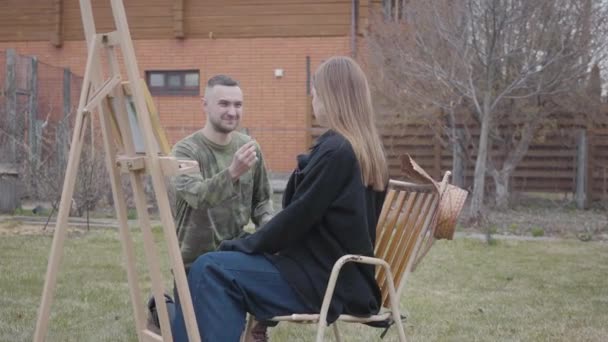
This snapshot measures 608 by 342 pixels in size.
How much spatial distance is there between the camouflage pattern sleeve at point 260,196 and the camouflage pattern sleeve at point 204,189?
1.53 ft

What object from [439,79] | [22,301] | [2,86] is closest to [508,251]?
[439,79]

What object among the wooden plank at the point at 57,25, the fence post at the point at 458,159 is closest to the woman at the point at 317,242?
the fence post at the point at 458,159

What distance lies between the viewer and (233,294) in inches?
129

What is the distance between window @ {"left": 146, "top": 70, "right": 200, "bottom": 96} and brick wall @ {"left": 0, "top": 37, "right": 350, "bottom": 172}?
0.18m

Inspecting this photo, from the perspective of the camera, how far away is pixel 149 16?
17.8 meters

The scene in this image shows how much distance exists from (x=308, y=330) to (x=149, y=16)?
1355 centimetres

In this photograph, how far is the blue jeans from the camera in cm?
324

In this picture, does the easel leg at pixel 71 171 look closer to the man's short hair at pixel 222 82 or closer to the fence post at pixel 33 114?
the man's short hair at pixel 222 82

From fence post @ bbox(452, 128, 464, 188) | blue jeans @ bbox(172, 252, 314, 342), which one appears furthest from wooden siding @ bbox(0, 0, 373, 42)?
blue jeans @ bbox(172, 252, 314, 342)

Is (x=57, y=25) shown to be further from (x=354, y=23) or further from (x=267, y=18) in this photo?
(x=354, y=23)

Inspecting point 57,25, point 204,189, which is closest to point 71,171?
point 204,189

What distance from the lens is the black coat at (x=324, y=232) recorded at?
3.30 metres

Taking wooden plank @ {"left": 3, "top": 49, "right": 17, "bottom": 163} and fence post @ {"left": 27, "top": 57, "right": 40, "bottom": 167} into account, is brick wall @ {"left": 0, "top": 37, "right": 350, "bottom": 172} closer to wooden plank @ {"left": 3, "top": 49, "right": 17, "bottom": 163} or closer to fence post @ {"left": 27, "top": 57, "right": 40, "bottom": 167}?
fence post @ {"left": 27, "top": 57, "right": 40, "bottom": 167}

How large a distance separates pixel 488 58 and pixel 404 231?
305 inches
